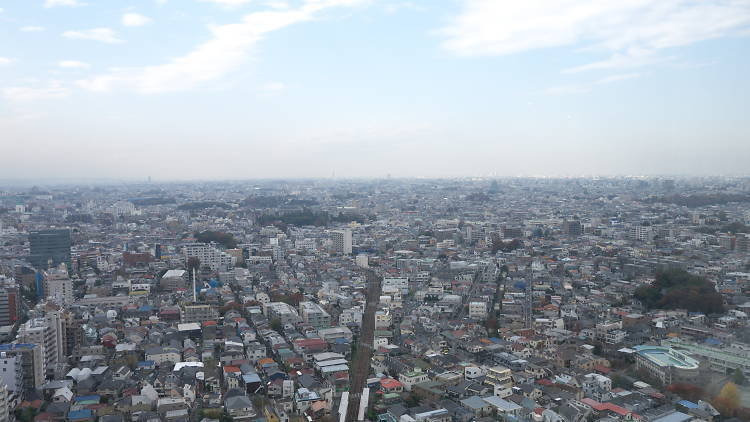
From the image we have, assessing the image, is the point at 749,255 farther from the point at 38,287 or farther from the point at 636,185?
the point at 636,185

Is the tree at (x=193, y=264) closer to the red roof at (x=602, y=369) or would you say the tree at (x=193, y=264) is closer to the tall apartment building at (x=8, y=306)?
the tall apartment building at (x=8, y=306)

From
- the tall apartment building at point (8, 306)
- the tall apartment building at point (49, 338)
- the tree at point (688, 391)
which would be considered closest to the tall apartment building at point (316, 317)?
the tall apartment building at point (49, 338)

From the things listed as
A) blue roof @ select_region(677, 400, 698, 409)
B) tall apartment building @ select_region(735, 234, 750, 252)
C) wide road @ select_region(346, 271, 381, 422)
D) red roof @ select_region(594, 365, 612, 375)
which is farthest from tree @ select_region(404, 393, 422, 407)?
tall apartment building @ select_region(735, 234, 750, 252)

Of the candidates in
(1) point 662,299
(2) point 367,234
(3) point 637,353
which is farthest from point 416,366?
(2) point 367,234

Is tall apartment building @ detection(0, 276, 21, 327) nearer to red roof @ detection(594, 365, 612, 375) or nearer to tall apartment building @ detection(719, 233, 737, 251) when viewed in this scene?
red roof @ detection(594, 365, 612, 375)

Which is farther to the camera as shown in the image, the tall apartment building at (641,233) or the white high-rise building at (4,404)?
the tall apartment building at (641,233)

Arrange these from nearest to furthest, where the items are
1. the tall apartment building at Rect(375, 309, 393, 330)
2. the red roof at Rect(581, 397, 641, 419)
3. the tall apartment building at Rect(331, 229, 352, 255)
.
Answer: the red roof at Rect(581, 397, 641, 419), the tall apartment building at Rect(375, 309, 393, 330), the tall apartment building at Rect(331, 229, 352, 255)

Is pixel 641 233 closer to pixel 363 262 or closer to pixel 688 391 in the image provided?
pixel 363 262
